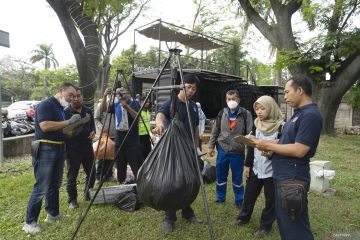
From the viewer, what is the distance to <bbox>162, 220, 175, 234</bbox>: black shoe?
3.17 metres

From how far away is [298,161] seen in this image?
2.16 meters

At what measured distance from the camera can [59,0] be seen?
3684 mm

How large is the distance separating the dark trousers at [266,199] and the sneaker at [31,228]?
2.30m

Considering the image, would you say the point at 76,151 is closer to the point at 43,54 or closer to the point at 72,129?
the point at 72,129

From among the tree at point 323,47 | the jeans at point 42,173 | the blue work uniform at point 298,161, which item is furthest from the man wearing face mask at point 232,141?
the tree at point 323,47

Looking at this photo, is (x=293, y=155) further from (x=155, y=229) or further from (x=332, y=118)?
(x=332, y=118)

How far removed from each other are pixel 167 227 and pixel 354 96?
14.9 m

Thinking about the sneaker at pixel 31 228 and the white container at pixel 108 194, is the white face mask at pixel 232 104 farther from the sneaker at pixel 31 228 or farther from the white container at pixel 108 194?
the sneaker at pixel 31 228

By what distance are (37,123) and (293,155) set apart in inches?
103

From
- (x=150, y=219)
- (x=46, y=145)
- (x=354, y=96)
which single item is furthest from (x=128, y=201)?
(x=354, y=96)

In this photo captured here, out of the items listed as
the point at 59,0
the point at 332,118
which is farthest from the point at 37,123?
the point at 332,118

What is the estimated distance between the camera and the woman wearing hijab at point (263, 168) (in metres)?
2.92

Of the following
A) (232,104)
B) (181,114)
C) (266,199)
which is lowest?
(266,199)

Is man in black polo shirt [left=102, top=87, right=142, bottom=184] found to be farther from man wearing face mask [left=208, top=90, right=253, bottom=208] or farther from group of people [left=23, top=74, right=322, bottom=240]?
man wearing face mask [left=208, top=90, right=253, bottom=208]
